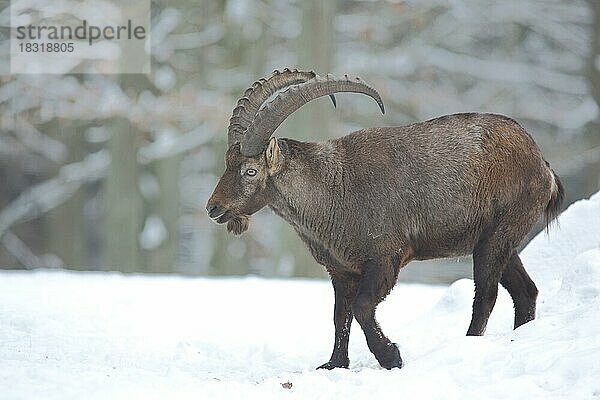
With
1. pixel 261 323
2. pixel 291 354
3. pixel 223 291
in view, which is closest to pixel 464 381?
pixel 291 354

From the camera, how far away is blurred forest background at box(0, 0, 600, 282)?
19.8 m

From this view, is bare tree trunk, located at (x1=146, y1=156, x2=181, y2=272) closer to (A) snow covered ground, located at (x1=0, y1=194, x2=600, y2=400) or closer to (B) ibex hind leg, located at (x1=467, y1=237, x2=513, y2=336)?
(A) snow covered ground, located at (x1=0, y1=194, x2=600, y2=400)

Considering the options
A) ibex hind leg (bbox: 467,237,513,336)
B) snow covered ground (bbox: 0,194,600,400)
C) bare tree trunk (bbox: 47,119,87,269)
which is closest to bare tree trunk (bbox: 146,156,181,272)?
bare tree trunk (bbox: 47,119,87,269)

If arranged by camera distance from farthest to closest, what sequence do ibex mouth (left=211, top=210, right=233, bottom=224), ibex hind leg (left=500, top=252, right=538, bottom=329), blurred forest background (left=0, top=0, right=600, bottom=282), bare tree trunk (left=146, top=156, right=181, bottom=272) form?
bare tree trunk (left=146, top=156, right=181, bottom=272), blurred forest background (left=0, top=0, right=600, bottom=282), ibex hind leg (left=500, top=252, right=538, bottom=329), ibex mouth (left=211, top=210, right=233, bottom=224)

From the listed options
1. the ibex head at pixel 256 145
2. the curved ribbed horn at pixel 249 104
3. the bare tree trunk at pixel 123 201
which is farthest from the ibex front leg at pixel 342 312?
the bare tree trunk at pixel 123 201

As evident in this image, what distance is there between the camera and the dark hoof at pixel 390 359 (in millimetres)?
7172

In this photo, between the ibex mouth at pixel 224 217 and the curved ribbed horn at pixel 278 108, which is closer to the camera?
the curved ribbed horn at pixel 278 108

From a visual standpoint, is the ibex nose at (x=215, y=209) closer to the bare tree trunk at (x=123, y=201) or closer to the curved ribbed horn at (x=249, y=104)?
the curved ribbed horn at (x=249, y=104)

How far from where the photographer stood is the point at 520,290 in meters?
8.04

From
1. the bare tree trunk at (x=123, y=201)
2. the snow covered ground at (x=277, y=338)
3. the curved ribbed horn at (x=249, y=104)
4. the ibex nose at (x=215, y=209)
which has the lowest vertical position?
the bare tree trunk at (x=123, y=201)

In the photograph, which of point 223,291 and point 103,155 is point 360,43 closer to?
point 103,155

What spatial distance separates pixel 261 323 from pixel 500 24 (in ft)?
46.5

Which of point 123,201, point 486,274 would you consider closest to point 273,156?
point 486,274

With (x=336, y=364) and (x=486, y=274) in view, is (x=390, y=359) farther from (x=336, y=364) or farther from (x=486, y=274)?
(x=486, y=274)
